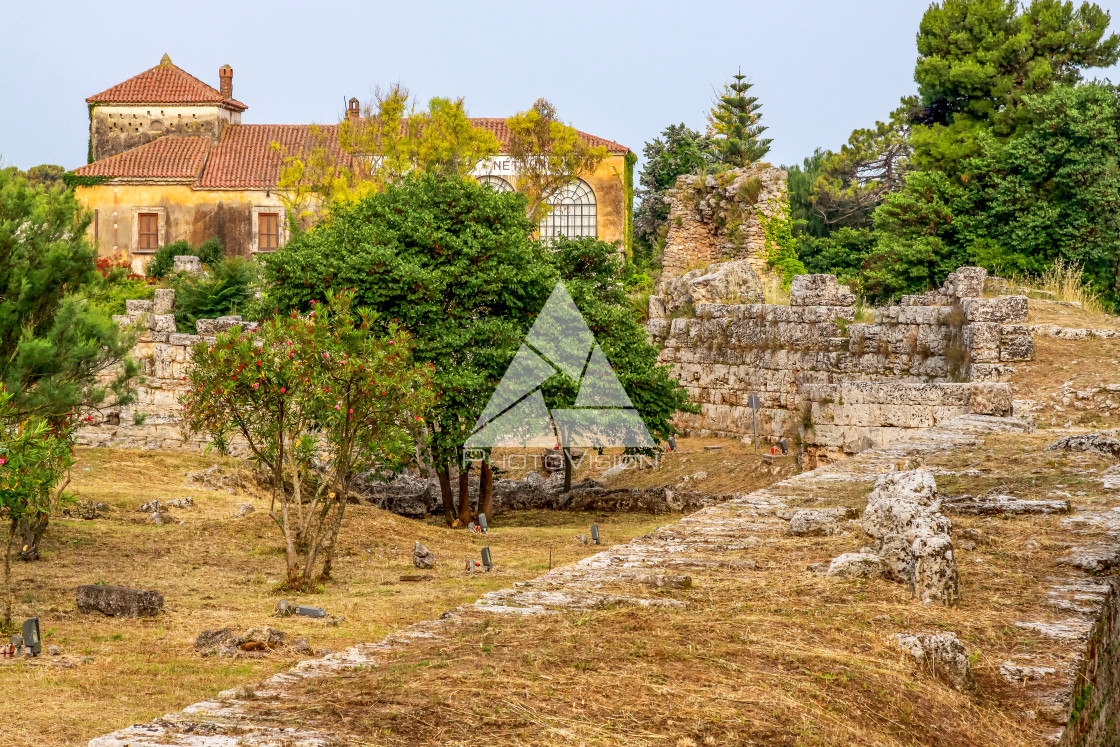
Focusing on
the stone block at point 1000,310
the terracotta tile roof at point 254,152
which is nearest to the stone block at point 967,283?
the stone block at point 1000,310

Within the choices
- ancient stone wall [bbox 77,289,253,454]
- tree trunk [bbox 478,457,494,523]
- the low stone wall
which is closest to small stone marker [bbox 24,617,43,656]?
the low stone wall

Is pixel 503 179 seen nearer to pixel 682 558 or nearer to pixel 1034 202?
pixel 1034 202

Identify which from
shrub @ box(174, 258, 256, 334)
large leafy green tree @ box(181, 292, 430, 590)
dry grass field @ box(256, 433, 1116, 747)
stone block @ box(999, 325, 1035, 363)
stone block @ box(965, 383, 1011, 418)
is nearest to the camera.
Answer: dry grass field @ box(256, 433, 1116, 747)

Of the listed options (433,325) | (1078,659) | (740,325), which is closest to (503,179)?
(740,325)

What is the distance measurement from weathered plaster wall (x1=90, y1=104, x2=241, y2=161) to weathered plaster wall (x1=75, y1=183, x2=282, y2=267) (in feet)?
10.3

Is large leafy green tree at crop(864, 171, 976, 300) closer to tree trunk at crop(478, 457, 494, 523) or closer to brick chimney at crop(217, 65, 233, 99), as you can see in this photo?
tree trunk at crop(478, 457, 494, 523)

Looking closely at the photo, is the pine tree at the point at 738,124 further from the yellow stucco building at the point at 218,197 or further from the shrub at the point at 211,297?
the shrub at the point at 211,297

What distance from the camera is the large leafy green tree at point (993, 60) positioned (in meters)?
29.8

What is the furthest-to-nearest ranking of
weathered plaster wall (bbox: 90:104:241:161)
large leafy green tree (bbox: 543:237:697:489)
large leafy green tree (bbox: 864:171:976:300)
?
weathered plaster wall (bbox: 90:104:241:161) → large leafy green tree (bbox: 864:171:976:300) → large leafy green tree (bbox: 543:237:697:489)

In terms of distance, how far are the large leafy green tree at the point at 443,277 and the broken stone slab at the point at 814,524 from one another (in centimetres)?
821

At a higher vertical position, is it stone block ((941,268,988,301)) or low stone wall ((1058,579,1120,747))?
stone block ((941,268,988,301))

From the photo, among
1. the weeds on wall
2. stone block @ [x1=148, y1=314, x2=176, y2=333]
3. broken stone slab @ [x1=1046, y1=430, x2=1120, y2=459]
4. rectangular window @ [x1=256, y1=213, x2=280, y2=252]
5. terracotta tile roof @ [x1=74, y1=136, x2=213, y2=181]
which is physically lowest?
broken stone slab @ [x1=1046, y1=430, x2=1120, y2=459]

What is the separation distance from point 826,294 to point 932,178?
1032 cm

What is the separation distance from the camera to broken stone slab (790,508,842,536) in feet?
19.4
